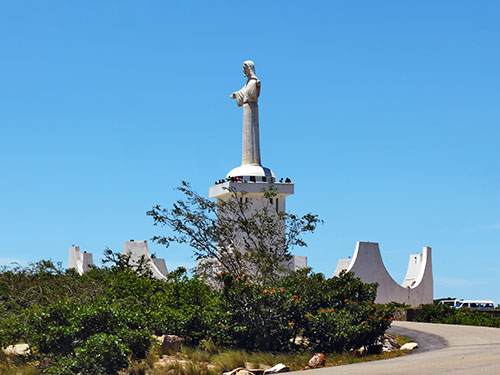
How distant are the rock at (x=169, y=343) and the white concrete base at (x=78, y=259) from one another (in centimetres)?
2455

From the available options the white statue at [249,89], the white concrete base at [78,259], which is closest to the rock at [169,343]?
the white statue at [249,89]

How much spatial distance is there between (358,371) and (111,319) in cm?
665

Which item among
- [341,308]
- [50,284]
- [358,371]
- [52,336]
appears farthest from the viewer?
[50,284]

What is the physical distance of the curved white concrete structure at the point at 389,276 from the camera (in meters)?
37.9

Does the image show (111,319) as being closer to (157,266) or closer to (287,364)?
(287,364)

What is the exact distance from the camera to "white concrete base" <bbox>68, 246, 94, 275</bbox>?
44.1 meters

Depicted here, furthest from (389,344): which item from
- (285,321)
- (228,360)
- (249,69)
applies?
(249,69)

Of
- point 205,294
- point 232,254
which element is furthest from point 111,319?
point 232,254

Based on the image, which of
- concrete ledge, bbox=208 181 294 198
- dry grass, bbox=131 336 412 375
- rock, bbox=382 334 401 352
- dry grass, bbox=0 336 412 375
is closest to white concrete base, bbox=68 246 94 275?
concrete ledge, bbox=208 181 294 198

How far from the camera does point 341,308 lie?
72.7 ft

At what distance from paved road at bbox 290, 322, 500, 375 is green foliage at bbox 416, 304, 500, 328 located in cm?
500

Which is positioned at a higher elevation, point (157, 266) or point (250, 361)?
point (157, 266)

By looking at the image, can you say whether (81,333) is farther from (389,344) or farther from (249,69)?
(249,69)

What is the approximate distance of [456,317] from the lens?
1259 inches
